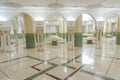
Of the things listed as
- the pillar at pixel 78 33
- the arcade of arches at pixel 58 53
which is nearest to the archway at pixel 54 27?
the arcade of arches at pixel 58 53

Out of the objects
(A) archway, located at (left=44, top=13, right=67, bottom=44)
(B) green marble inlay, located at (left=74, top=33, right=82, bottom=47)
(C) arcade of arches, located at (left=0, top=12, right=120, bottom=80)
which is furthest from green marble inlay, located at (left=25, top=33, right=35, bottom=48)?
(A) archway, located at (left=44, top=13, right=67, bottom=44)

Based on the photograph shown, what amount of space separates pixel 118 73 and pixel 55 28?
37.9 feet

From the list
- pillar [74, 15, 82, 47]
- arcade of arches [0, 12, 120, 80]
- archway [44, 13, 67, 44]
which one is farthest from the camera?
archway [44, 13, 67, 44]

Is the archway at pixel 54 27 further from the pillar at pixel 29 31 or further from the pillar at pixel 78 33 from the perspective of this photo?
the pillar at pixel 29 31

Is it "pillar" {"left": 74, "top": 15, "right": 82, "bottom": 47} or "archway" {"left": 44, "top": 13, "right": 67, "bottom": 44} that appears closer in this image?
"pillar" {"left": 74, "top": 15, "right": 82, "bottom": 47}

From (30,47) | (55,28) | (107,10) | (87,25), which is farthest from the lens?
(87,25)

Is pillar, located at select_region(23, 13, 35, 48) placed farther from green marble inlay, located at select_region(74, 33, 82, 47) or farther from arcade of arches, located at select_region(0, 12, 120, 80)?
green marble inlay, located at select_region(74, 33, 82, 47)

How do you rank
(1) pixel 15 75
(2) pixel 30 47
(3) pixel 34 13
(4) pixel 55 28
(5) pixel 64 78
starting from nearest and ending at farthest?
(5) pixel 64 78, (1) pixel 15 75, (3) pixel 34 13, (2) pixel 30 47, (4) pixel 55 28

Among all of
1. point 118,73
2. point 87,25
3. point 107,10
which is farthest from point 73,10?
point 87,25

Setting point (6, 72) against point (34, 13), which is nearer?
point (6, 72)

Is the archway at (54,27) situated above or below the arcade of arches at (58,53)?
above

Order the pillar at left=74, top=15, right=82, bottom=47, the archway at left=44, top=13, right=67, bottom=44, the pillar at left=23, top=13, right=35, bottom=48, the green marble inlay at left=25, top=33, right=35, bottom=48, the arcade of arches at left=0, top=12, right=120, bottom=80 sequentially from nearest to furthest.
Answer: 1. the arcade of arches at left=0, top=12, right=120, bottom=80
2. the pillar at left=23, top=13, right=35, bottom=48
3. the green marble inlay at left=25, top=33, right=35, bottom=48
4. the pillar at left=74, top=15, right=82, bottom=47
5. the archway at left=44, top=13, right=67, bottom=44

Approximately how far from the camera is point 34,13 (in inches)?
286

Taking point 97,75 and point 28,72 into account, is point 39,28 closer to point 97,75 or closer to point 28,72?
point 28,72
